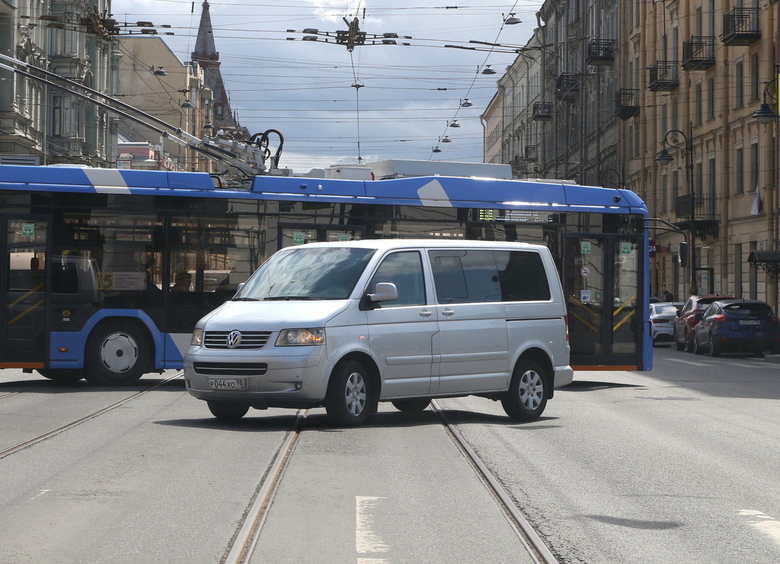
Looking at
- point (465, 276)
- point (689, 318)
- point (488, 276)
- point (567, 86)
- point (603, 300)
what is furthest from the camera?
point (567, 86)

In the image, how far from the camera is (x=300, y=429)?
12938 millimetres

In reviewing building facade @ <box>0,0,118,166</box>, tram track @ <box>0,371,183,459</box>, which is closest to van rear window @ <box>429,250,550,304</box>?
tram track @ <box>0,371,183,459</box>

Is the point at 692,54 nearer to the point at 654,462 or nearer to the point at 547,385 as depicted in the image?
the point at 547,385

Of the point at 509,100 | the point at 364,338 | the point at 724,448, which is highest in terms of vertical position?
the point at 509,100

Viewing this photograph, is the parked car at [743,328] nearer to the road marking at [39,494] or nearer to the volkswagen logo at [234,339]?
the volkswagen logo at [234,339]

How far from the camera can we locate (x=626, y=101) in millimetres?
63250

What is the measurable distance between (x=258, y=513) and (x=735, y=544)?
8.93ft

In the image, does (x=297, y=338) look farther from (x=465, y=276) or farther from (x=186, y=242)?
(x=186, y=242)

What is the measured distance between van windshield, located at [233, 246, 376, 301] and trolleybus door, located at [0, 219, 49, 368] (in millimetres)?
5821

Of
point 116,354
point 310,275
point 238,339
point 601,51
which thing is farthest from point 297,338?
point 601,51

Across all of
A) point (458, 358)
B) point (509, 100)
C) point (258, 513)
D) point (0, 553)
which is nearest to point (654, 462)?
point (458, 358)

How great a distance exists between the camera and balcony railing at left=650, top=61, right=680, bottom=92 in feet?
183

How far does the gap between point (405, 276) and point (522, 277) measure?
69.0 inches

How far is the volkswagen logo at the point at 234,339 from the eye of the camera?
12.5 meters
